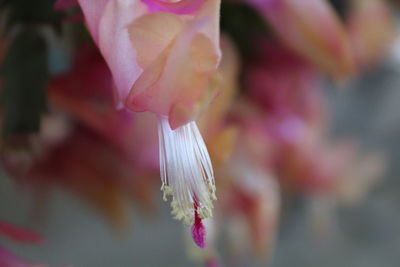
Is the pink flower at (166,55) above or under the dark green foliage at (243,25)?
above

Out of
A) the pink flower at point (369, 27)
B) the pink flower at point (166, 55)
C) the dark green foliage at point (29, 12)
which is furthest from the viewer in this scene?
the pink flower at point (369, 27)

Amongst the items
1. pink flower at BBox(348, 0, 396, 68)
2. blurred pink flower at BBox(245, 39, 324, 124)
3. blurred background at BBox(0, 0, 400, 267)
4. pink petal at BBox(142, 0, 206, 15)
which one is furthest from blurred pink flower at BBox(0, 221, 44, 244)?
pink flower at BBox(348, 0, 396, 68)

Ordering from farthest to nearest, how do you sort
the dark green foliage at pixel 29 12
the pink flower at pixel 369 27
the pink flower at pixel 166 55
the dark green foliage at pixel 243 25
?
the pink flower at pixel 369 27 → the dark green foliage at pixel 243 25 → the dark green foliage at pixel 29 12 → the pink flower at pixel 166 55

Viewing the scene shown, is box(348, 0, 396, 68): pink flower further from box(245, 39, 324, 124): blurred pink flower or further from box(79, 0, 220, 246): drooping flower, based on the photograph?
box(79, 0, 220, 246): drooping flower

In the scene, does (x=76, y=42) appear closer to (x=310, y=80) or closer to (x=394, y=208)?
(x=310, y=80)

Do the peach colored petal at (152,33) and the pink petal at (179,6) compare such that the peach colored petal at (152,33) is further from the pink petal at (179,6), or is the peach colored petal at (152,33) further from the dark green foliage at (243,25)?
the dark green foliage at (243,25)

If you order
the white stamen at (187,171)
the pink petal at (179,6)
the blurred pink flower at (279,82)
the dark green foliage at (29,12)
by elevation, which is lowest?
the blurred pink flower at (279,82)

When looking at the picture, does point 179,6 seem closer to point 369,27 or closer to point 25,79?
point 25,79

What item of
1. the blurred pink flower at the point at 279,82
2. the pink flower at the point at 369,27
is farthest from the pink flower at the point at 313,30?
the pink flower at the point at 369,27

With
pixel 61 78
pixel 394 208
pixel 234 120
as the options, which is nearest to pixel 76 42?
pixel 61 78
